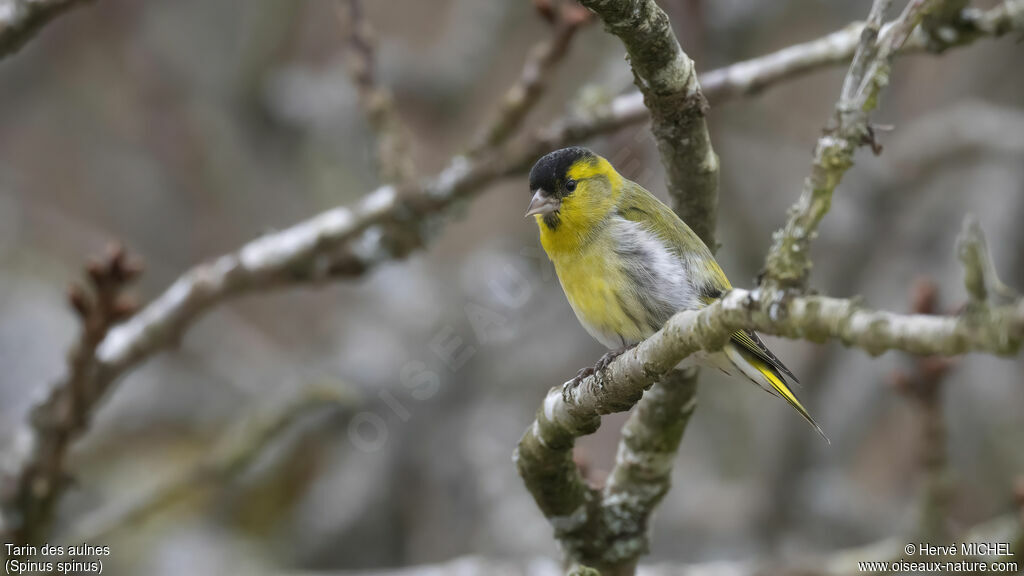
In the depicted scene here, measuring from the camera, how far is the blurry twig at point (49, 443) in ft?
11.2

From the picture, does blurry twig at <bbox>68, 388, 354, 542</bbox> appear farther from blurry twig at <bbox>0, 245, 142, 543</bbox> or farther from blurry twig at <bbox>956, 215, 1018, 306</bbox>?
blurry twig at <bbox>956, 215, 1018, 306</bbox>

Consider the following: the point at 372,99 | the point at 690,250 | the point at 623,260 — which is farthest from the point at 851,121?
the point at 372,99

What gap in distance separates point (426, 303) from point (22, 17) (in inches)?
155

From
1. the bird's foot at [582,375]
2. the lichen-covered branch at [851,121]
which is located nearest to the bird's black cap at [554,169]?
the bird's foot at [582,375]

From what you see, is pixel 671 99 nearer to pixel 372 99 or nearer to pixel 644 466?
pixel 644 466

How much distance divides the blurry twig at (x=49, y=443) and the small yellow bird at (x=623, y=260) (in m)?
1.51

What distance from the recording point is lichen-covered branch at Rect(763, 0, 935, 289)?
1.83m

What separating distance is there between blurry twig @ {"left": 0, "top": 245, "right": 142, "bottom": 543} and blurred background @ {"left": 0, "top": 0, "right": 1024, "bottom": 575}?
0.99 m

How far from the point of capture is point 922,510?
13.0ft

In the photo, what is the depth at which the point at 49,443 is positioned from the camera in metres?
3.48

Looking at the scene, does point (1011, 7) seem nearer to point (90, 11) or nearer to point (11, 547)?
point (11, 547)

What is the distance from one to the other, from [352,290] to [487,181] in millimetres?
4157

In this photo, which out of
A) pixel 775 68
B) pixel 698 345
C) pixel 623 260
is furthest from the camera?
pixel 775 68

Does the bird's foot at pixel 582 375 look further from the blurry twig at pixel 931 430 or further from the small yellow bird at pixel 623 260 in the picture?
the blurry twig at pixel 931 430
